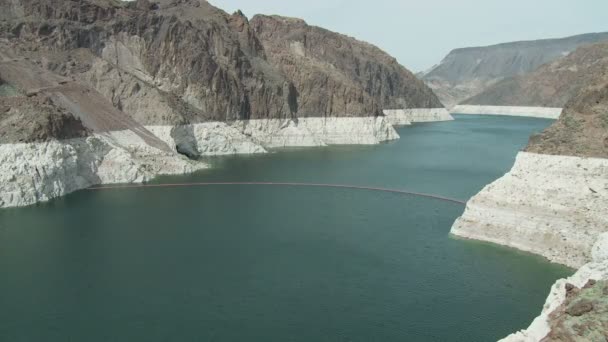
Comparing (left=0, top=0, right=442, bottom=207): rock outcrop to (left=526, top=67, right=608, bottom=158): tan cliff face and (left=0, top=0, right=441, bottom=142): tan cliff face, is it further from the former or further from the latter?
(left=526, top=67, right=608, bottom=158): tan cliff face

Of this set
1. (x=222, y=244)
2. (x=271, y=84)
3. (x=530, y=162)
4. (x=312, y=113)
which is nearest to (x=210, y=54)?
(x=271, y=84)

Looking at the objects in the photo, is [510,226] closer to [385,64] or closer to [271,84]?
[271,84]

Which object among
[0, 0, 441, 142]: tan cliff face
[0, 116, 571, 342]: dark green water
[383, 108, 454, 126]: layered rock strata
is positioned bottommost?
[0, 116, 571, 342]: dark green water

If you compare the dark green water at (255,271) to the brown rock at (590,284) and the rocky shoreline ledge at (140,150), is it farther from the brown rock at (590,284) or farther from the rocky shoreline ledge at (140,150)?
the brown rock at (590,284)

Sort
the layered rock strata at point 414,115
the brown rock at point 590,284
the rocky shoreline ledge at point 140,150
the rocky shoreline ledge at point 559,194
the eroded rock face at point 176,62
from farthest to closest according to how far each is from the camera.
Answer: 1. the layered rock strata at point 414,115
2. the eroded rock face at point 176,62
3. the rocky shoreline ledge at point 140,150
4. the rocky shoreline ledge at point 559,194
5. the brown rock at point 590,284

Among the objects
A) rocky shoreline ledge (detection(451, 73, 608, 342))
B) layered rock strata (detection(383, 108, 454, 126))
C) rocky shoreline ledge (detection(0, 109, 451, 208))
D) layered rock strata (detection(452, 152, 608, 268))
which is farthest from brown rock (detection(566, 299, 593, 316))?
layered rock strata (detection(383, 108, 454, 126))

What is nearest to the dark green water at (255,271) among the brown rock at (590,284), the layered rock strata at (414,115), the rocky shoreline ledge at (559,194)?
the rocky shoreline ledge at (559,194)
